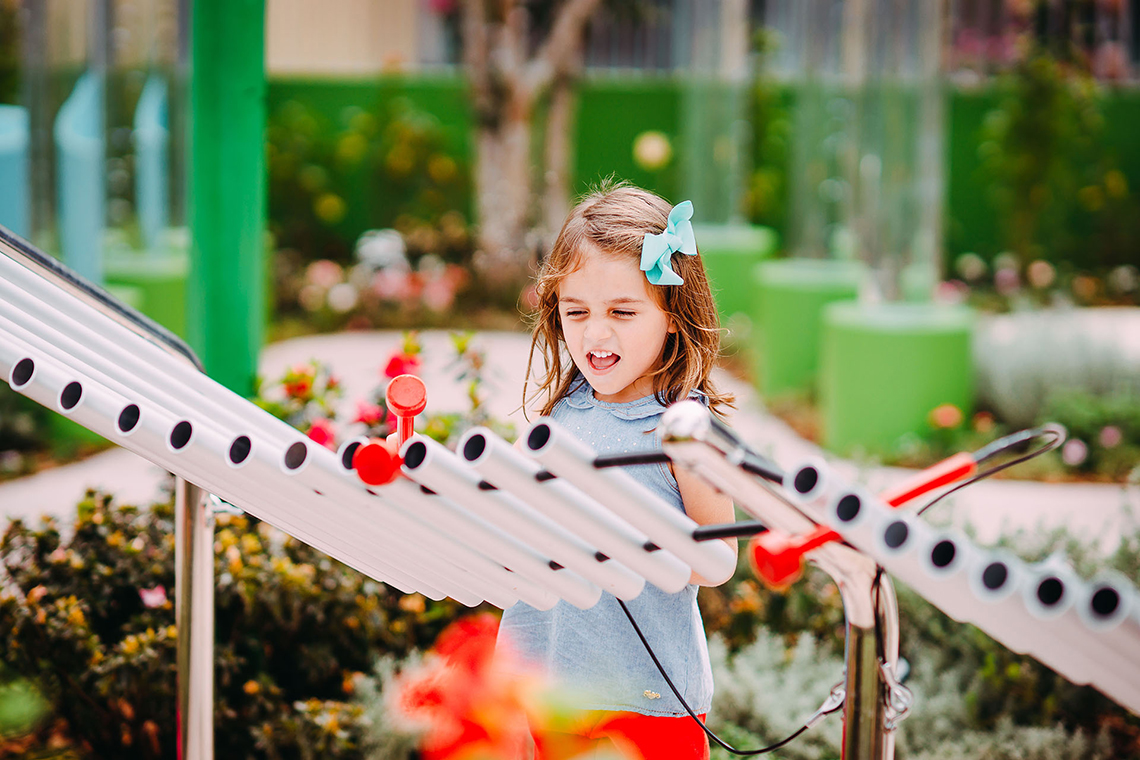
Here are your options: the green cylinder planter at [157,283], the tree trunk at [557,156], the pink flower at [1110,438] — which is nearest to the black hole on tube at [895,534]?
the pink flower at [1110,438]

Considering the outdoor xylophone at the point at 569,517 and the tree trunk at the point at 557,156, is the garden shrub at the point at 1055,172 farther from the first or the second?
the outdoor xylophone at the point at 569,517

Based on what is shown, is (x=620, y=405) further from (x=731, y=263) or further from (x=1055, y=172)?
(x=1055, y=172)


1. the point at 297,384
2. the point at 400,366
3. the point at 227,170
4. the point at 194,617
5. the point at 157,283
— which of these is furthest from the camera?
the point at 157,283

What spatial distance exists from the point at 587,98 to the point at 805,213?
14.3 feet

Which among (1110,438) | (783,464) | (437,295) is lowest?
(783,464)

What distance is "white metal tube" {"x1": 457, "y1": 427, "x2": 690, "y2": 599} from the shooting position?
114 cm

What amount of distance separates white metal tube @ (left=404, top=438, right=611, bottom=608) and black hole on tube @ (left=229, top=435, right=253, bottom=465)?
7.3 inches

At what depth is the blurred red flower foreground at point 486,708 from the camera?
1.50m

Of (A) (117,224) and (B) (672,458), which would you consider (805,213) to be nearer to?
(A) (117,224)

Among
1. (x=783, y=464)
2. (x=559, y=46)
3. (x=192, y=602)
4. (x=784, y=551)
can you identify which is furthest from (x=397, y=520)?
(x=559, y=46)

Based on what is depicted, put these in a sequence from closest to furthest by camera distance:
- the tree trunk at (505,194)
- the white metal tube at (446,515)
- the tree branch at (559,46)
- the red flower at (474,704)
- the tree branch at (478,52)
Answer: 1. the white metal tube at (446,515)
2. the red flower at (474,704)
3. the tree branch at (478,52)
4. the tree branch at (559,46)
5. the tree trunk at (505,194)

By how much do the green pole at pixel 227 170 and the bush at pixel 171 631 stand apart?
55cm

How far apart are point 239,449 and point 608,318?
64 cm

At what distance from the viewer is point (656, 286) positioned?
5.70 feet
